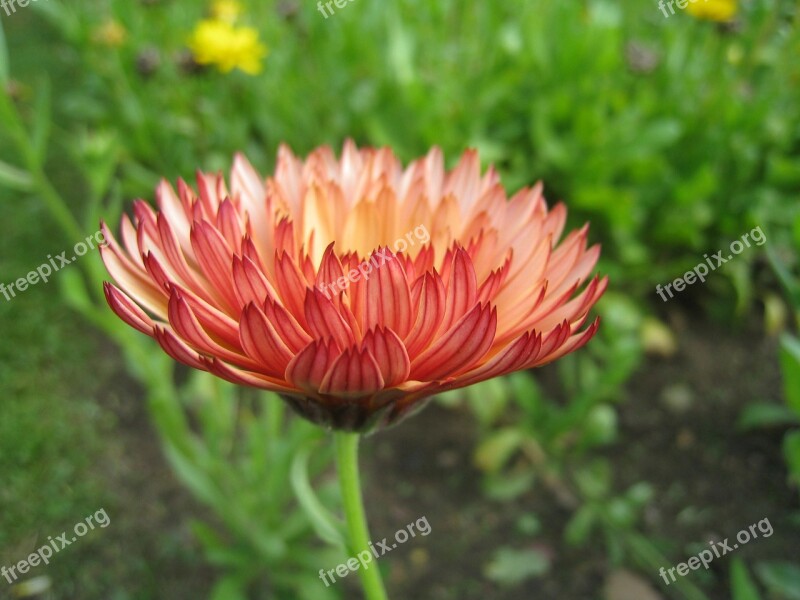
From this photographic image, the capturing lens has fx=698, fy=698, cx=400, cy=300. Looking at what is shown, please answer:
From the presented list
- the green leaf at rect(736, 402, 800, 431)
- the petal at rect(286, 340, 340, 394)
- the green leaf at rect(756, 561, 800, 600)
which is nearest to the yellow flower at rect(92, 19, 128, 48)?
the petal at rect(286, 340, 340, 394)

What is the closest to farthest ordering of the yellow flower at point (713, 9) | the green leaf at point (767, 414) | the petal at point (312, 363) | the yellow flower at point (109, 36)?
the petal at point (312, 363) → the green leaf at point (767, 414) → the yellow flower at point (713, 9) → the yellow flower at point (109, 36)

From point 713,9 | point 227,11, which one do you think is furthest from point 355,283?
point 227,11

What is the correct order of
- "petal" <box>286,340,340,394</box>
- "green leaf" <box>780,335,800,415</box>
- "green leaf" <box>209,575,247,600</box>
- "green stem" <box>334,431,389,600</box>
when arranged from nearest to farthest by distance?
"petal" <box>286,340,340,394</box> < "green stem" <box>334,431,389,600</box> < "green leaf" <box>780,335,800,415</box> < "green leaf" <box>209,575,247,600</box>

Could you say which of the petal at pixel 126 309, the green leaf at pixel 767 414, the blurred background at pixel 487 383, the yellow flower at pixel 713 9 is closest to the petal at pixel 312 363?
the petal at pixel 126 309

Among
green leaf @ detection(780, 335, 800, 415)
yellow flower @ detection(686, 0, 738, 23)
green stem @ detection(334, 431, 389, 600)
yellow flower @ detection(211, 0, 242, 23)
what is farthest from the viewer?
yellow flower @ detection(211, 0, 242, 23)

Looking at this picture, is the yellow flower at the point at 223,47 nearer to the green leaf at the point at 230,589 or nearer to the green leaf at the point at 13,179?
the green leaf at the point at 13,179

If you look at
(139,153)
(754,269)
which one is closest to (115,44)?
(139,153)

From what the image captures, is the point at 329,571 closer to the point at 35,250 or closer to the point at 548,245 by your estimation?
the point at 548,245

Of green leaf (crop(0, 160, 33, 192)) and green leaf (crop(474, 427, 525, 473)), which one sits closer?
green leaf (crop(0, 160, 33, 192))

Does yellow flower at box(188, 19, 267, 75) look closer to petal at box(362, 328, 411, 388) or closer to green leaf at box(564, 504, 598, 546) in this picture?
green leaf at box(564, 504, 598, 546)

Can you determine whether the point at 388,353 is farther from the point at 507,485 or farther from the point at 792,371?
the point at 507,485
